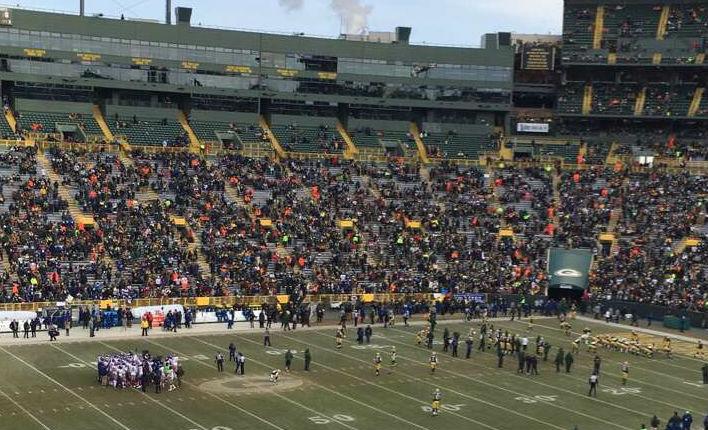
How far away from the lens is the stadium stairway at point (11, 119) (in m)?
68.2

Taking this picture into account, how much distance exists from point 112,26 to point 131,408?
48.0 meters

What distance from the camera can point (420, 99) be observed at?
83312 mm

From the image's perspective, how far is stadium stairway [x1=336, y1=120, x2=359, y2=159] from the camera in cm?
7781

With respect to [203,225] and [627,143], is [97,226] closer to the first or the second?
[203,225]

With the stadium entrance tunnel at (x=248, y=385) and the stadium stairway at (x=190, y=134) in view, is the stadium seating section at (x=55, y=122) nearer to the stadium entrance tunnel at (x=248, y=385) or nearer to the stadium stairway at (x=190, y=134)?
the stadium stairway at (x=190, y=134)

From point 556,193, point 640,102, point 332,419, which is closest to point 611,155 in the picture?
point 640,102

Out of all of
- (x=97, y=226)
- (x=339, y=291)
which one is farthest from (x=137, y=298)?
(x=339, y=291)

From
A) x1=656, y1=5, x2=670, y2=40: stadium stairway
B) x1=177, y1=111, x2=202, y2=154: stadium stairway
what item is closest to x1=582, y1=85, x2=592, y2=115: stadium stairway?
x1=656, y1=5, x2=670, y2=40: stadium stairway

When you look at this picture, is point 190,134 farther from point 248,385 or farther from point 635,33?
point 248,385

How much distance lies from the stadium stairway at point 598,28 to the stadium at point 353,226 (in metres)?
0.23

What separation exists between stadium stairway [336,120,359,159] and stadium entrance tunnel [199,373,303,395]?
40.7 m

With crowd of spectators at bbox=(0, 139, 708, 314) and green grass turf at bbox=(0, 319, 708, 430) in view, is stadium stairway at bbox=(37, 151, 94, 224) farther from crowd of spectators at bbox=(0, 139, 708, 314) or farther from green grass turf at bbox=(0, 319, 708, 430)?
green grass turf at bbox=(0, 319, 708, 430)

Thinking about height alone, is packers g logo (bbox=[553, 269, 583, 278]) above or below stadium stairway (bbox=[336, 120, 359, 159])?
below

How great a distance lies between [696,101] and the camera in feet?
266
